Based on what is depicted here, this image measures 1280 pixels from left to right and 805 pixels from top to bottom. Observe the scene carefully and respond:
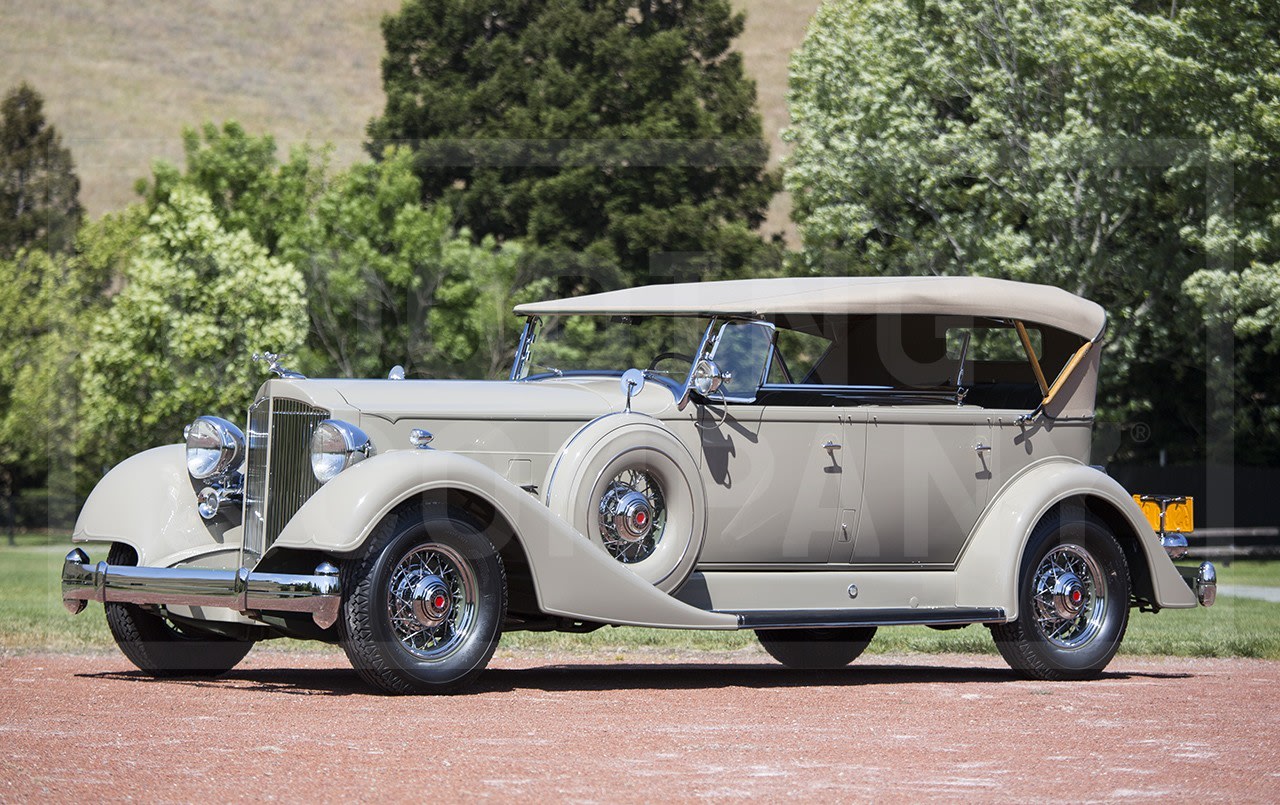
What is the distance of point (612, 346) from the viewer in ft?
36.1

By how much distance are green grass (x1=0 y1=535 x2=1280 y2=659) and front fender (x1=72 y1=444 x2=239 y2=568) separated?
2086mm

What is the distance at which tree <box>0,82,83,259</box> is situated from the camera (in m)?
66.0

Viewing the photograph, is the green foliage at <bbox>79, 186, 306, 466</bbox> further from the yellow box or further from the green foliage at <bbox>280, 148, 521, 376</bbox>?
the yellow box

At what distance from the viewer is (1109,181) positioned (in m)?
31.0

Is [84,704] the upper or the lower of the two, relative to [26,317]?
lower

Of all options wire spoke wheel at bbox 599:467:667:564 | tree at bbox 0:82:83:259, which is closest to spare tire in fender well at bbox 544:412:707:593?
wire spoke wheel at bbox 599:467:667:564

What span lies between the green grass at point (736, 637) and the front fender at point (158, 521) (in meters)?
2.09

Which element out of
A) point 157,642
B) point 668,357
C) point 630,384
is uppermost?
point 668,357

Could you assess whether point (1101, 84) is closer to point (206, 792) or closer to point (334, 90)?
point (206, 792)

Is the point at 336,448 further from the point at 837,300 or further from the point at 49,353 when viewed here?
the point at 49,353

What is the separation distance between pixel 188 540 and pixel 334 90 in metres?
118

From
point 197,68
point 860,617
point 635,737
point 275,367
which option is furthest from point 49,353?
point 197,68

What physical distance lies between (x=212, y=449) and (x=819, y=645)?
4.07 metres

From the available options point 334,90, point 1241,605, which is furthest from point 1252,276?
point 334,90
